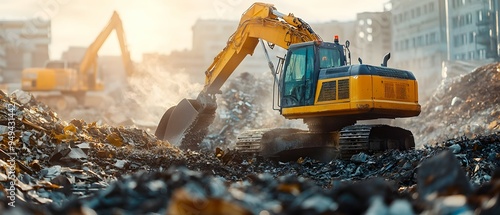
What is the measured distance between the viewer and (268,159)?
1360 cm

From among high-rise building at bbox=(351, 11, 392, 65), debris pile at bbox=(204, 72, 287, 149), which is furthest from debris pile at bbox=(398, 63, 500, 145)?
high-rise building at bbox=(351, 11, 392, 65)

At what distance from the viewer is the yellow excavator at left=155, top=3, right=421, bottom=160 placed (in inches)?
469

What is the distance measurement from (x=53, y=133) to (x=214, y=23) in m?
72.1

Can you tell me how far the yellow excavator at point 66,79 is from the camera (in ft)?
100

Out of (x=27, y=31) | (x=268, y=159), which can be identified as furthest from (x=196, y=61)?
(x=268, y=159)

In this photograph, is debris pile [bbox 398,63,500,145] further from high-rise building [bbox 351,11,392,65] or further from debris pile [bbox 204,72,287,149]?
high-rise building [bbox 351,11,392,65]

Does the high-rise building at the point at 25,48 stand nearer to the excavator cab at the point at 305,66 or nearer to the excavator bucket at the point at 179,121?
the excavator bucket at the point at 179,121

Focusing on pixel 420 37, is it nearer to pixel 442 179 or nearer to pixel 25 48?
pixel 25 48

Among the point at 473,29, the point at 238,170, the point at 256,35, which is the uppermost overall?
the point at 473,29

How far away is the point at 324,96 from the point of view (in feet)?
40.5

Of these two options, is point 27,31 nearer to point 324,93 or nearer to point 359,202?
point 324,93

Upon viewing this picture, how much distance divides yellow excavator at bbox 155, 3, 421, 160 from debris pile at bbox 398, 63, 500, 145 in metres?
8.04

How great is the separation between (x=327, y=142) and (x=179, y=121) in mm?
3896

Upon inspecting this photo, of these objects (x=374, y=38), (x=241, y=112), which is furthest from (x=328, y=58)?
(x=374, y=38)
